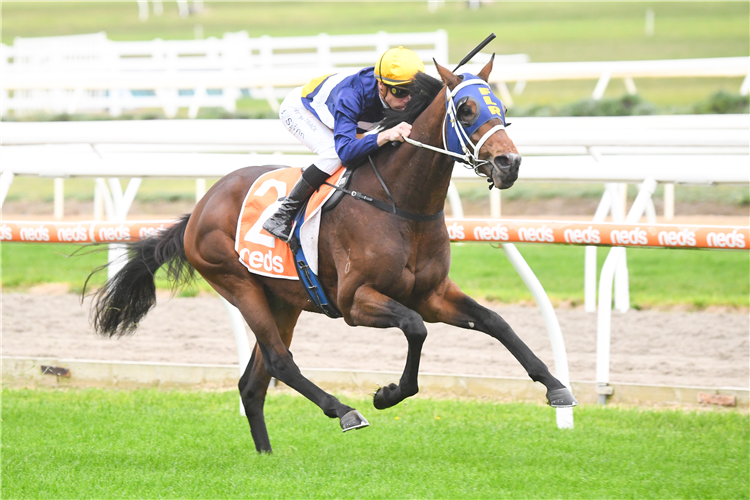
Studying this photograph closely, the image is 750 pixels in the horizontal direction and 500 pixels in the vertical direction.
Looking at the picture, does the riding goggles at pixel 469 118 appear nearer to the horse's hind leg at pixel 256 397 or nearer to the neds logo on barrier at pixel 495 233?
the neds logo on barrier at pixel 495 233

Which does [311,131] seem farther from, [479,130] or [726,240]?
[726,240]

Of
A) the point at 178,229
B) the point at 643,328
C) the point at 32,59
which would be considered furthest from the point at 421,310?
the point at 32,59

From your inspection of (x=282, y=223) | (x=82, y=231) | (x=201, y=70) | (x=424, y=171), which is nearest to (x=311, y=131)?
(x=282, y=223)

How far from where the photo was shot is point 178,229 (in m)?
4.53

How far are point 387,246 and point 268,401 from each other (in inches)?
76.1

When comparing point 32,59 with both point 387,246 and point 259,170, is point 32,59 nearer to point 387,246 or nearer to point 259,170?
point 259,170

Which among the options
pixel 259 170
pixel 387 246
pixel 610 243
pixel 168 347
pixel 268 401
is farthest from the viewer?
pixel 168 347

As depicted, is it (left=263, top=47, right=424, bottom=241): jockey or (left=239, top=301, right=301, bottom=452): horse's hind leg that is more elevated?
(left=263, top=47, right=424, bottom=241): jockey

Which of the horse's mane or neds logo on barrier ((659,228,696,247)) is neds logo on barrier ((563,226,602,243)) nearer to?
neds logo on barrier ((659,228,696,247))

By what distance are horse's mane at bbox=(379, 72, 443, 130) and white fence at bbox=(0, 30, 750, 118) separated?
3820mm

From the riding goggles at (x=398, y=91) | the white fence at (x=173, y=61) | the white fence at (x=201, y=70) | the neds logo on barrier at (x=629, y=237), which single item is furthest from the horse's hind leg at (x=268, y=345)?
the white fence at (x=173, y=61)

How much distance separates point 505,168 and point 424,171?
56 cm

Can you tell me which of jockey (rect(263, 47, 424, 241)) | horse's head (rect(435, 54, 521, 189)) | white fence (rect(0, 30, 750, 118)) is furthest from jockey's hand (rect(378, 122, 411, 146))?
white fence (rect(0, 30, 750, 118))

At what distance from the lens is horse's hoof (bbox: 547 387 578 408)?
3389 mm
